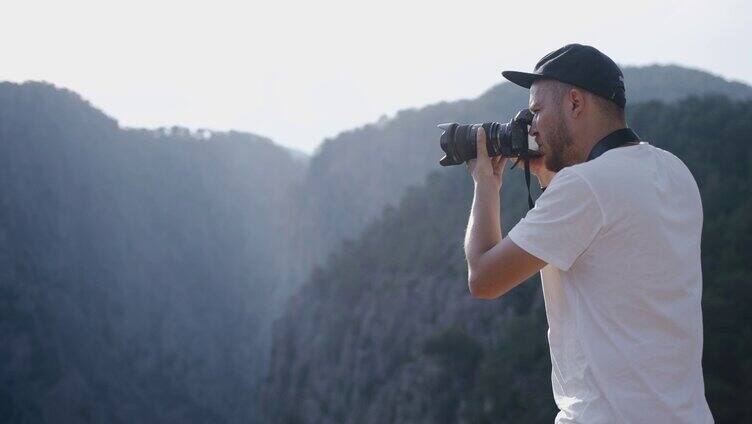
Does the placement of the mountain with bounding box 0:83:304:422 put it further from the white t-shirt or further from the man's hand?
the white t-shirt

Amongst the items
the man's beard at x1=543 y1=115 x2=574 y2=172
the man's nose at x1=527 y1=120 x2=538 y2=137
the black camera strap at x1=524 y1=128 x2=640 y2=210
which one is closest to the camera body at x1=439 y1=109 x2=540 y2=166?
the man's nose at x1=527 y1=120 x2=538 y2=137

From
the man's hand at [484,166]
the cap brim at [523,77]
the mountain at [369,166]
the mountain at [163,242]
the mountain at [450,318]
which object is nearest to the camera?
the cap brim at [523,77]

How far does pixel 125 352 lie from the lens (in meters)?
40.7

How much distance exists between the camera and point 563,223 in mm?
1730

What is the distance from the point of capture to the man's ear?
6.21ft

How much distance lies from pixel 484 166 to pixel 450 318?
20.9 m

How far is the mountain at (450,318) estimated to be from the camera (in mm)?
15203

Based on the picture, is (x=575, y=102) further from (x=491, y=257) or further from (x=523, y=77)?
(x=491, y=257)

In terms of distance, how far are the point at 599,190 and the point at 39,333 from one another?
3690cm

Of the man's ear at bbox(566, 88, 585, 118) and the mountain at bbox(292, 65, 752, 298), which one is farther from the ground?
the man's ear at bbox(566, 88, 585, 118)

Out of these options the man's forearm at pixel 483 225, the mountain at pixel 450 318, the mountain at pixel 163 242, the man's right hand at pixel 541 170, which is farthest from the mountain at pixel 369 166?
the man's forearm at pixel 483 225

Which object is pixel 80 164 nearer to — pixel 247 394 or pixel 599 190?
pixel 247 394

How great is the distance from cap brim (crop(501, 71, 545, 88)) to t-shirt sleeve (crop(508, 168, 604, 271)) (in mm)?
325

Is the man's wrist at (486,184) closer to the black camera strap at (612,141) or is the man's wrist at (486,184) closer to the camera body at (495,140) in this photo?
the camera body at (495,140)
